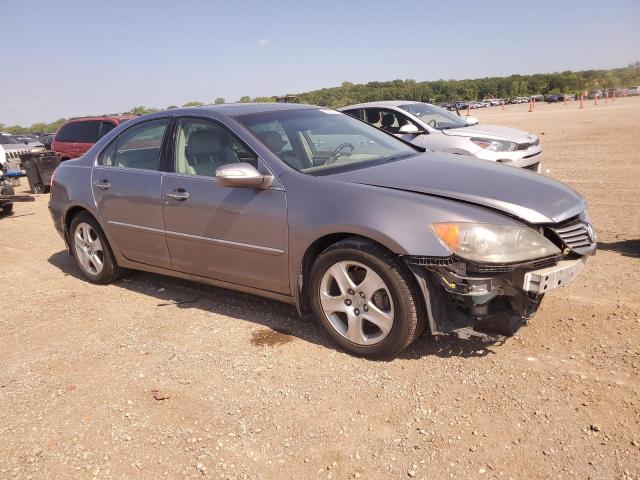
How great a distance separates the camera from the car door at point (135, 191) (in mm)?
4461

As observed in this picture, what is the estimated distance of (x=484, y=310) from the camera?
3.14m

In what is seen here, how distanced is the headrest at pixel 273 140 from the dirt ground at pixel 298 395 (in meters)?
1.37

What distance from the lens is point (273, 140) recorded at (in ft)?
12.9

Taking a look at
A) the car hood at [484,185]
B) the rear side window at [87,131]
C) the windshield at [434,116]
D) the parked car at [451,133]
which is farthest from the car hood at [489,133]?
the rear side window at [87,131]

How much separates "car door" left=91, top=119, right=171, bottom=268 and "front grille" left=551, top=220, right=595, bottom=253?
10.1ft

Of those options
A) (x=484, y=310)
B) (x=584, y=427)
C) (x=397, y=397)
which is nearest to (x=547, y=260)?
(x=484, y=310)

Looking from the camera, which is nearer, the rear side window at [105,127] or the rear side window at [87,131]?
the rear side window at [105,127]

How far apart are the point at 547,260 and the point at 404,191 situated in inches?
36.9

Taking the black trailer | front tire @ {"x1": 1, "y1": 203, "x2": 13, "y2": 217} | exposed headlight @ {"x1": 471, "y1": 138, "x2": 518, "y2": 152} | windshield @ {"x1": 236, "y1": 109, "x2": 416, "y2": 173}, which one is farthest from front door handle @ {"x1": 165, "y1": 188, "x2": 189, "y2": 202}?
the black trailer

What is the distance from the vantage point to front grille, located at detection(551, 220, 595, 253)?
10.5 ft

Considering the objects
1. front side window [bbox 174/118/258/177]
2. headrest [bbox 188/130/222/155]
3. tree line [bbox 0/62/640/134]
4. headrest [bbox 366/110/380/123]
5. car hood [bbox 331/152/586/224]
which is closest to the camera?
car hood [bbox 331/152/586/224]

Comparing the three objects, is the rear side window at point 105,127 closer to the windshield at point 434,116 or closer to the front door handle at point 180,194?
the windshield at point 434,116

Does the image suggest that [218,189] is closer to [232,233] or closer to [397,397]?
[232,233]

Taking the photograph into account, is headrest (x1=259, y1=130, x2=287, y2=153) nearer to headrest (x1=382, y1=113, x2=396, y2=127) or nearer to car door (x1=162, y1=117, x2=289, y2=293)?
car door (x1=162, y1=117, x2=289, y2=293)
